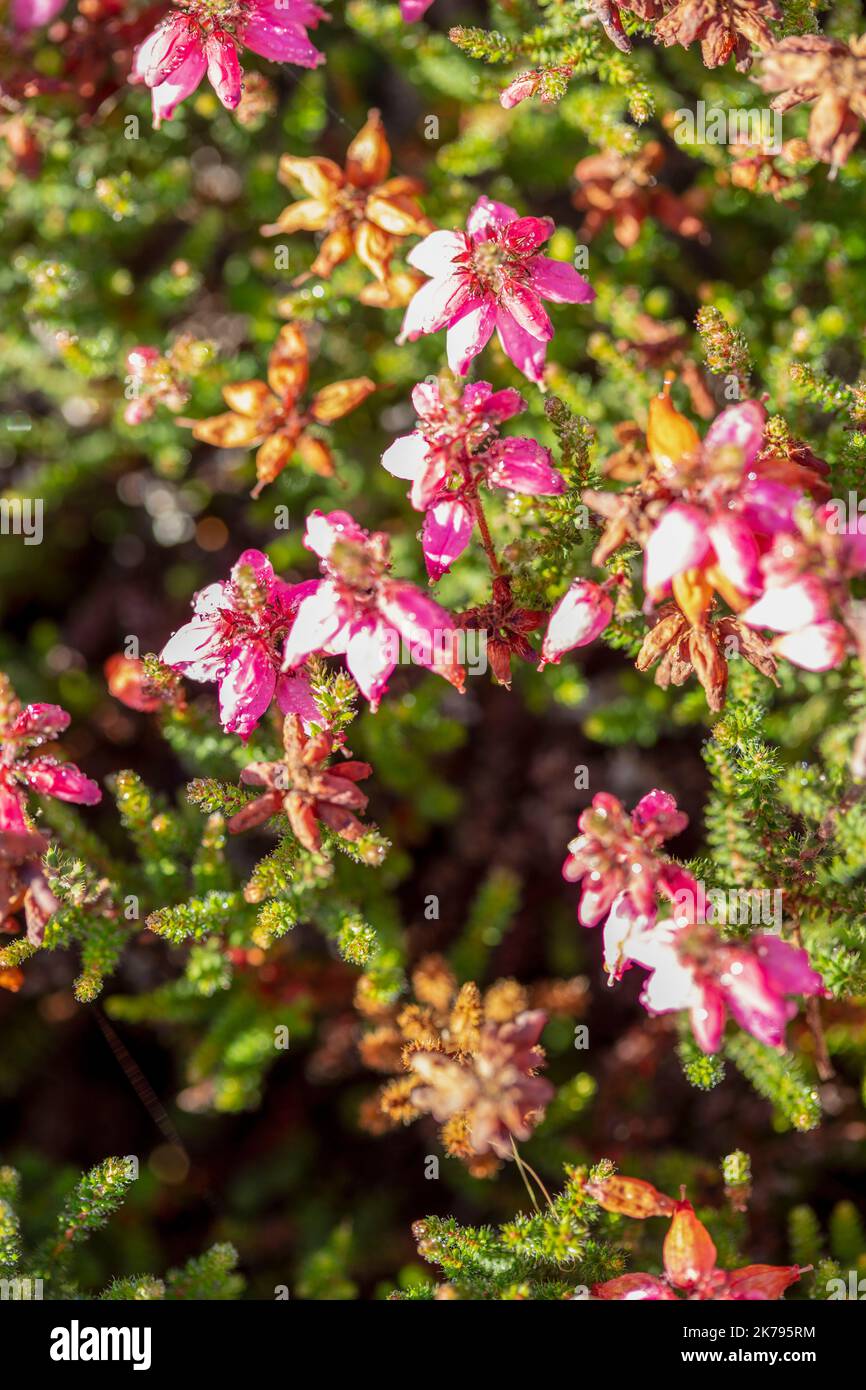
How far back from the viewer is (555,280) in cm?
189

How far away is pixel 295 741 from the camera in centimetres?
178

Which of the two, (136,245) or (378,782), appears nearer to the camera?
(378,782)

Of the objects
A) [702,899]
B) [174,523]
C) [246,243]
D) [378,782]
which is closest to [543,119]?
[246,243]

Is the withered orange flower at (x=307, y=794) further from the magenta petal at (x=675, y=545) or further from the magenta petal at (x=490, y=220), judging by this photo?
the magenta petal at (x=490, y=220)

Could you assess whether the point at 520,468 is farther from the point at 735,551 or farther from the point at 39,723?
the point at 39,723

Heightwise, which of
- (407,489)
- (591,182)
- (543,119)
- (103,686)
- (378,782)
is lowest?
(378,782)

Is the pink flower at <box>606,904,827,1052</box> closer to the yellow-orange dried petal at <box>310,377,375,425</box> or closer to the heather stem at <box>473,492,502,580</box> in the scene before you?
the heather stem at <box>473,492,502,580</box>

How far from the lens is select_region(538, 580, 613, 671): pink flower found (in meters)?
1.74

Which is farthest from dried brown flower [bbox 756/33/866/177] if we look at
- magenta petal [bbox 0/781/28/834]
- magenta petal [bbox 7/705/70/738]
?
magenta petal [bbox 0/781/28/834]

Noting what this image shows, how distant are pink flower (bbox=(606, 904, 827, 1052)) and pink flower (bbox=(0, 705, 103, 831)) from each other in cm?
97

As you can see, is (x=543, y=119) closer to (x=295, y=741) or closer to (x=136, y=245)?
(x=136, y=245)

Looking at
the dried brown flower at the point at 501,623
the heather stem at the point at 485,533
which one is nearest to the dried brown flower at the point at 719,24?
the heather stem at the point at 485,533
